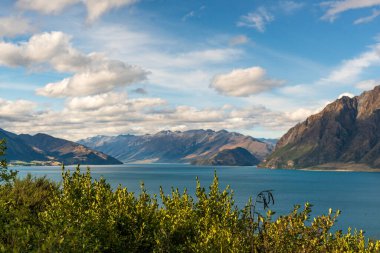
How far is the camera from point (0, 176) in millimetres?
23734

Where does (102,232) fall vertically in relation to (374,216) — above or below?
above

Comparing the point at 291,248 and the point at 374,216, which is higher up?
the point at 291,248

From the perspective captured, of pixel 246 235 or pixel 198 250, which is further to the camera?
pixel 246 235

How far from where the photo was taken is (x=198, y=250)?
83.9 ft

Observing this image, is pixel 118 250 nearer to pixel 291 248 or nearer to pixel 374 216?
pixel 291 248

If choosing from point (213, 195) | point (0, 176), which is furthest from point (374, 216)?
point (0, 176)

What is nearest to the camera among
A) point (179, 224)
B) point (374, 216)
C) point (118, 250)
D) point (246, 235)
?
point (246, 235)

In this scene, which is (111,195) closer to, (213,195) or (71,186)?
(71,186)

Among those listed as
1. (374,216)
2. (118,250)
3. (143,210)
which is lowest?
(374,216)

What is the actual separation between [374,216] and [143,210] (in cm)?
18080

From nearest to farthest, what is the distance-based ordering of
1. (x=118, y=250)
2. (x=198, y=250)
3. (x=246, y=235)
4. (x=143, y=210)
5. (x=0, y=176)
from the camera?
(x=0, y=176), (x=198, y=250), (x=246, y=235), (x=118, y=250), (x=143, y=210)

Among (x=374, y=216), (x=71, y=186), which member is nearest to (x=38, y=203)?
(x=71, y=186)

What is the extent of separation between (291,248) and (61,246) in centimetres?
1622

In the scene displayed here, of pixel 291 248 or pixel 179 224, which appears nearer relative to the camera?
pixel 291 248
